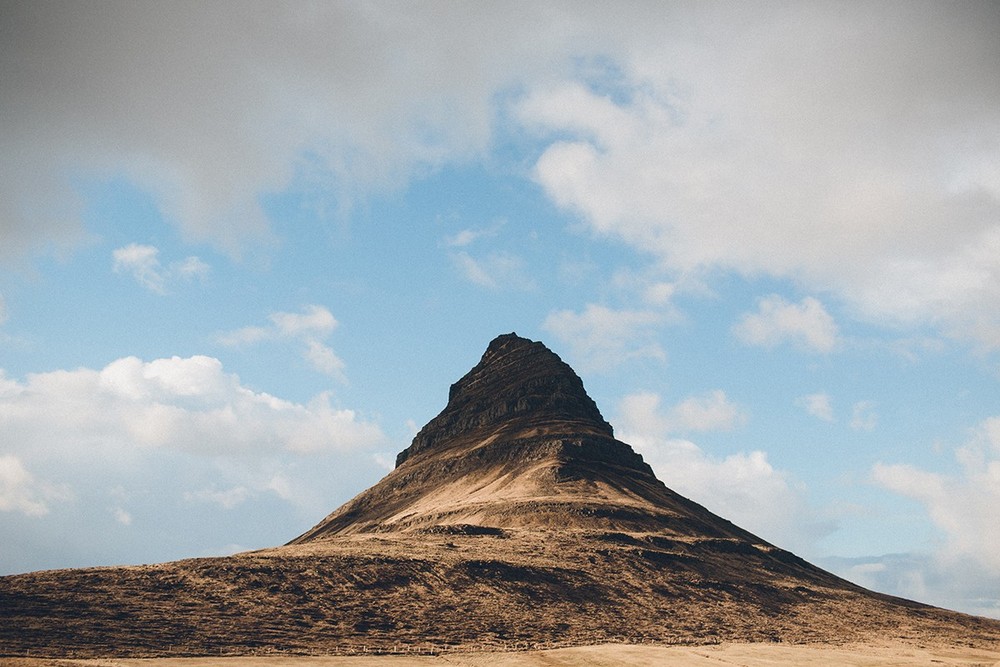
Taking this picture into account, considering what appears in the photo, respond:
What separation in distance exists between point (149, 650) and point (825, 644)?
7628cm

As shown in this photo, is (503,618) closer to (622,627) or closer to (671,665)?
(622,627)

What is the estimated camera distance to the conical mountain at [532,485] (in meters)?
137

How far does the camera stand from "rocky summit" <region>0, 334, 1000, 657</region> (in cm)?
7400

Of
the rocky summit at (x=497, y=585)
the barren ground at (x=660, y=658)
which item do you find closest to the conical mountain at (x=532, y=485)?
the rocky summit at (x=497, y=585)

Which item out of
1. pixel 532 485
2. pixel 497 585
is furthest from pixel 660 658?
pixel 532 485

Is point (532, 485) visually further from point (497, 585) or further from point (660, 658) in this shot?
point (660, 658)

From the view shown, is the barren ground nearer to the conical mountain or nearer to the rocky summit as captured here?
the rocky summit

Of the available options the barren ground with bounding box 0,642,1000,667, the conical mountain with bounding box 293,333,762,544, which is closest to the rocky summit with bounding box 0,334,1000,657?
the conical mountain with bounding box 293,333,762,544

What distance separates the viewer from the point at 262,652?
6944cm

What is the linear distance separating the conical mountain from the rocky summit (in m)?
0.55

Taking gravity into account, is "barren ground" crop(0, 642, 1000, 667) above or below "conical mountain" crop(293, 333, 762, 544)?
below

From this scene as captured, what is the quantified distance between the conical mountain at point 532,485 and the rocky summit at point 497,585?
55 cm

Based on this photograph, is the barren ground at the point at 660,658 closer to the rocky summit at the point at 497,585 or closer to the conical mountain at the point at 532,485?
the rocky summit at the point at 497,585

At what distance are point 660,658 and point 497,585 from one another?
25.9 meters
